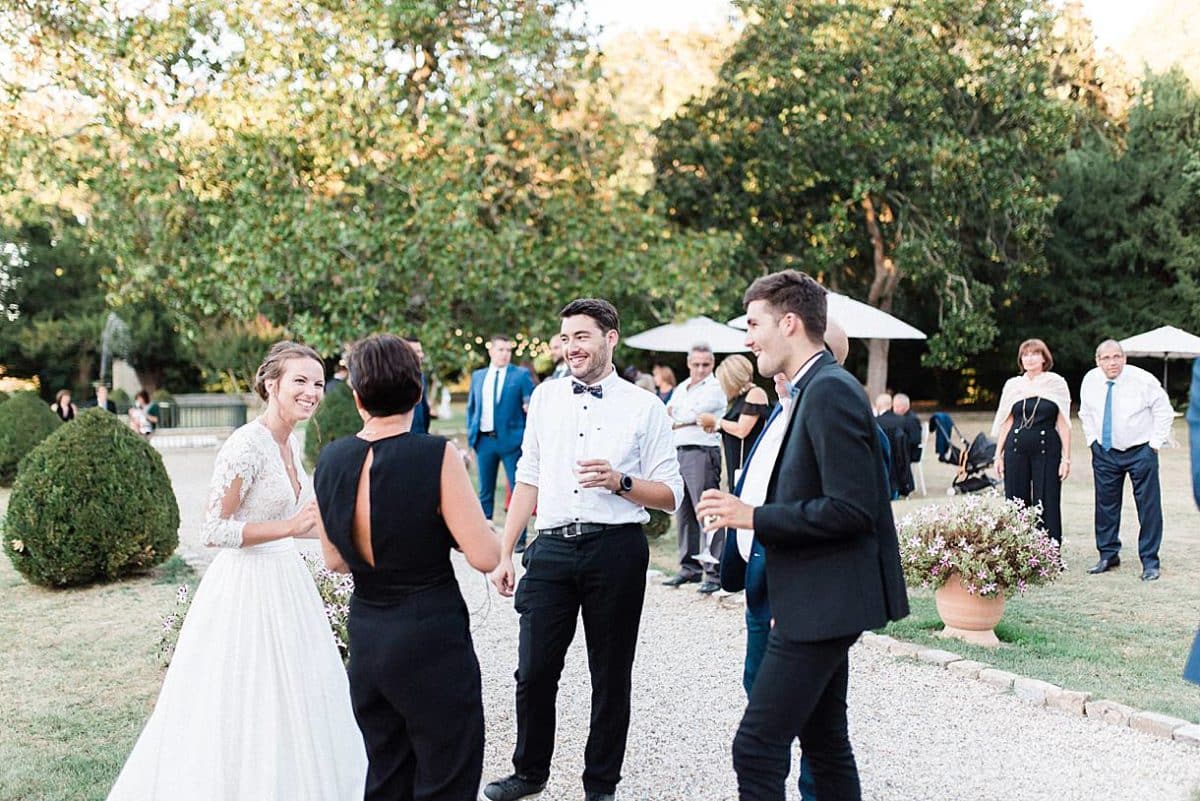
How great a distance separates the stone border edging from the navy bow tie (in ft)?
10.1

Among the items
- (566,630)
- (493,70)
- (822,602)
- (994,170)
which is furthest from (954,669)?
(994,170)

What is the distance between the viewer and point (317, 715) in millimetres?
3951

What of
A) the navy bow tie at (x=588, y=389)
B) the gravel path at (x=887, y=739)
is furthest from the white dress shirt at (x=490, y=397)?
the navy bow tie at (x=588, y=389)

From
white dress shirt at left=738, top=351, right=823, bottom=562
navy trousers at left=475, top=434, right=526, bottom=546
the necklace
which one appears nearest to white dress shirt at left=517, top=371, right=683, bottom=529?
white dress shirt at left=738, top=351, right=823, bottom=562

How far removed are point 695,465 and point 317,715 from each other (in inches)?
204

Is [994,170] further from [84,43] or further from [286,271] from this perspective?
[84,43]

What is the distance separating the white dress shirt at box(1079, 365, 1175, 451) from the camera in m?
8.73

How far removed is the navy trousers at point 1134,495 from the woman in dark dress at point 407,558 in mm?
7413

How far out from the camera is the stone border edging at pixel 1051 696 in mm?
5004

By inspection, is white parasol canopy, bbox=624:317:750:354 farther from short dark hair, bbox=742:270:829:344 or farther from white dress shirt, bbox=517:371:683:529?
short dark hair, bbox=742:270:829:344

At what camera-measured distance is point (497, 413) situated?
1080 centimetres

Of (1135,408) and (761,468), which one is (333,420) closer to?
(1135,408)

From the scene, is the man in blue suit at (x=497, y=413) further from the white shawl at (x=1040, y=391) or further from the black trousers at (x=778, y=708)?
the black trousers at (x=778, y=708)

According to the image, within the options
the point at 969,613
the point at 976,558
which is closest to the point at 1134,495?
the point at 969,613
